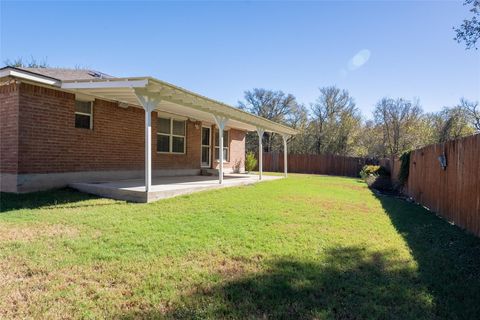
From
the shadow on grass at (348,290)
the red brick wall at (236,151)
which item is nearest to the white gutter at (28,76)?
the shadow on grass at (348,290)

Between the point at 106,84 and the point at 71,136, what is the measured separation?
2.47 m

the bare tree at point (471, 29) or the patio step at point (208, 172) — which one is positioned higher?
the bare tree at point (471, 29)

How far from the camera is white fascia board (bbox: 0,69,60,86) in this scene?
7320mm

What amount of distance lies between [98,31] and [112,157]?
5926 mm

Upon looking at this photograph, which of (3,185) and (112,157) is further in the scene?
(112,157)

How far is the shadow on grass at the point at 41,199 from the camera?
270 inches

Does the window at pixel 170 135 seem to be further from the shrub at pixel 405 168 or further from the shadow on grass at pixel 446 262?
the shrub at pixel 405 168

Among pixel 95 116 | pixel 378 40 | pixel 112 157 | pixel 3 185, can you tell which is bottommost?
pixel 3 185

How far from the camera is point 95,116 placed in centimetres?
977

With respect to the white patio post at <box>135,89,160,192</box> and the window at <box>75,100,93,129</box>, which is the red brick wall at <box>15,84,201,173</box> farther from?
the white patio post at <box>135,89,160,192</box>

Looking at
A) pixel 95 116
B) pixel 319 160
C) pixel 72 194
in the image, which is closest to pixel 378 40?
pixel 95 116

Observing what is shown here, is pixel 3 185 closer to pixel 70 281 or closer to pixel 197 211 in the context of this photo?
pixel 197 211

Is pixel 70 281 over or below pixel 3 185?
below

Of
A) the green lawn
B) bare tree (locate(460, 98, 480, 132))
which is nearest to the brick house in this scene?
the green lawn
